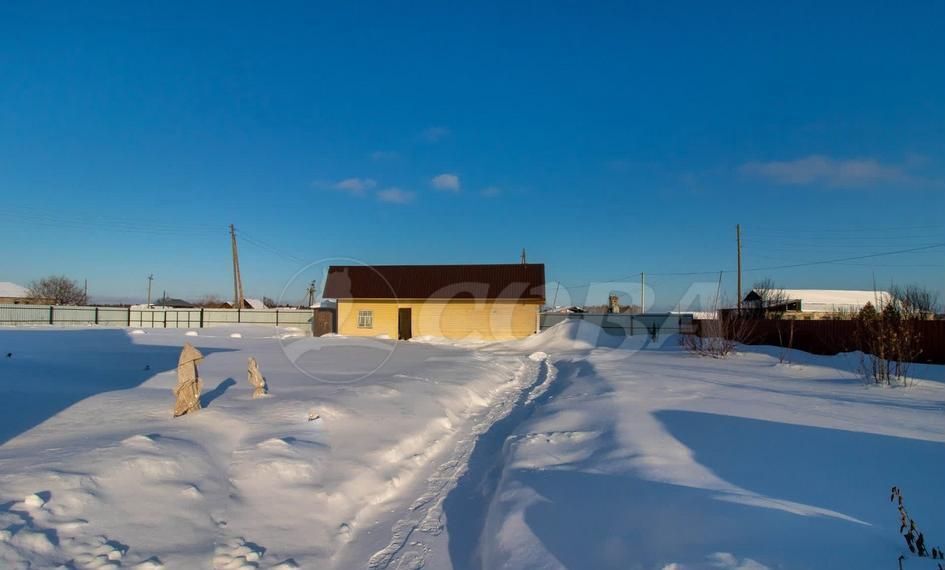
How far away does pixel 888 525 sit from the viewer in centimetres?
386

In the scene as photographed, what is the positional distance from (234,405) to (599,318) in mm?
31119

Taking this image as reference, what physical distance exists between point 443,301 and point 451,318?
113 cm

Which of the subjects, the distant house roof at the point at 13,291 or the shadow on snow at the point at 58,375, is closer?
the shadow on snow at the point at 58,375

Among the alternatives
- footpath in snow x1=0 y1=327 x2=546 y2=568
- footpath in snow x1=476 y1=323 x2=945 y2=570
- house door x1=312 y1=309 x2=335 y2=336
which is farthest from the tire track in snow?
house door x1=312 y1=309 x2=335 y2=336

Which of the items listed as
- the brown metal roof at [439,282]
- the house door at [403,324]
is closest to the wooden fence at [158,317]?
the brown metal roof at [439,282]

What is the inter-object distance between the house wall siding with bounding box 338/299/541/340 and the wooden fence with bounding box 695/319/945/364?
440 inches

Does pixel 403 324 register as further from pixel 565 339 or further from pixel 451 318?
pixel 565 339

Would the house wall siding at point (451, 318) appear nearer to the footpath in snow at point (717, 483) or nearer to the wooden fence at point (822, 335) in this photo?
the wooden fence at point (822, 335)

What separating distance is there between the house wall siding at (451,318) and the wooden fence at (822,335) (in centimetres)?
1118

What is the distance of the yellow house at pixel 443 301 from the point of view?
Answer: 30.4 m

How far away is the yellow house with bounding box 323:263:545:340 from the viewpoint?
3039 cm

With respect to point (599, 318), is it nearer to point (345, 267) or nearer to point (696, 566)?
point (345, 267)

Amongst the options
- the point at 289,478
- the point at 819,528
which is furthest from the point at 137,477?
the point at 819,528

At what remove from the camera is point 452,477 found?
654 centimetres
